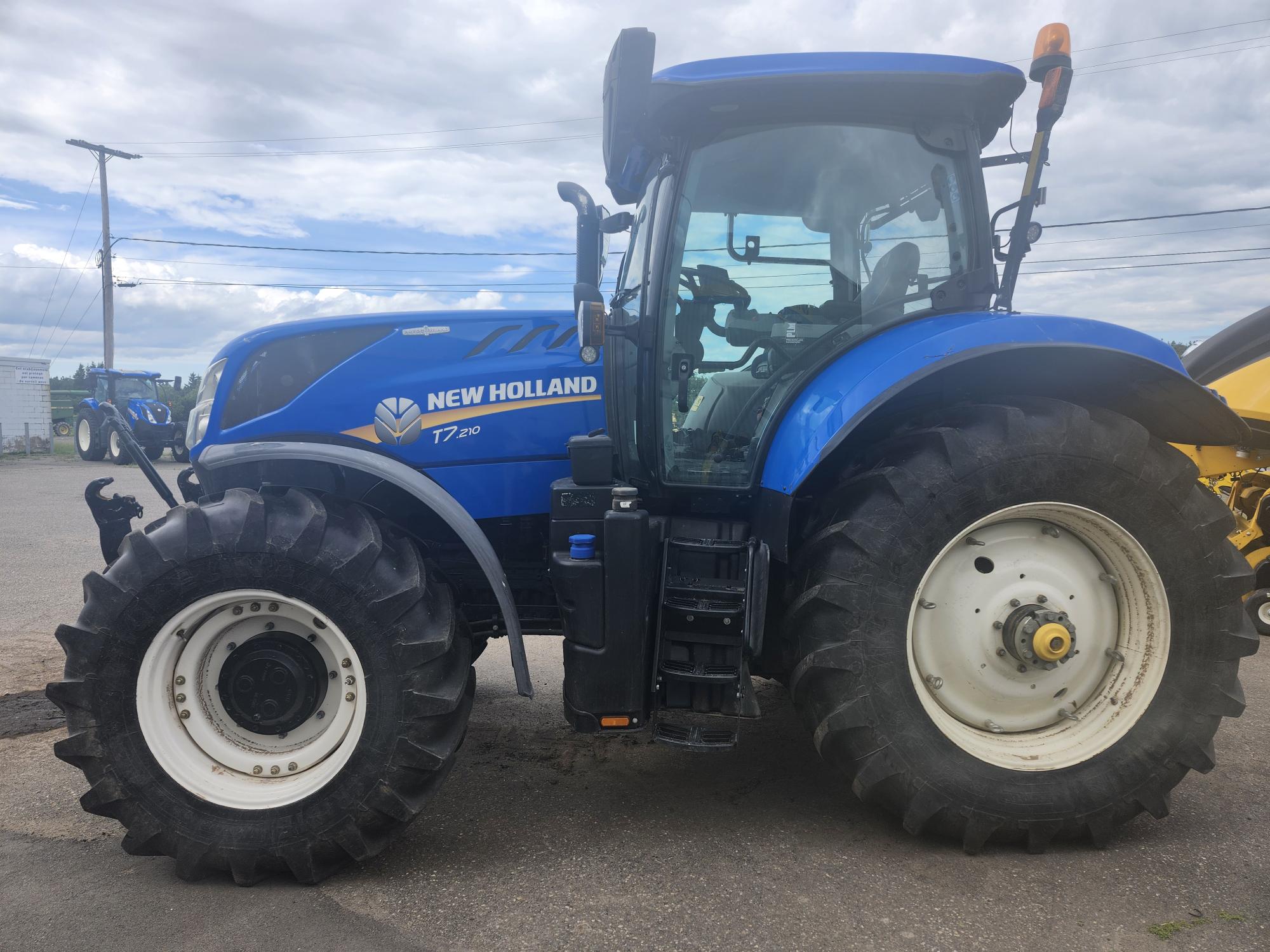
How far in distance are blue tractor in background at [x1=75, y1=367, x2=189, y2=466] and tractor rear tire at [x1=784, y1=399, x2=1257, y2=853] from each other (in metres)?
18.7

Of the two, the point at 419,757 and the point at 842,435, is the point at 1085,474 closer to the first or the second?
the point at 842,435

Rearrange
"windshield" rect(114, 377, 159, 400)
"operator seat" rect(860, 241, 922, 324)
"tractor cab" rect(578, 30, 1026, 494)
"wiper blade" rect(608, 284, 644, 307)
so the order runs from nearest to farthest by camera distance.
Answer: "tractor cab" rect(578, 30, 1026, 494)
"operator seat" rect(860, 241, 922, 324)
"wiper blade" rect(608, 284, 644, 307)
"windshield" rect(114, 377, 159, 400)

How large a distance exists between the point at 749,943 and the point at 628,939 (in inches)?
11.8

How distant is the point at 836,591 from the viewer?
2455 mm

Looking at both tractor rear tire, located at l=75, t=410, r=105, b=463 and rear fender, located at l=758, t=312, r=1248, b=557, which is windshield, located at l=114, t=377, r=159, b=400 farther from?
rear fender, located at l=758, t=312, r=1248, b=557

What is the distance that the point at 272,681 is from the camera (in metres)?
2.55

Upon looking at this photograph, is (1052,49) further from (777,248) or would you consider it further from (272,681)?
(272,681)

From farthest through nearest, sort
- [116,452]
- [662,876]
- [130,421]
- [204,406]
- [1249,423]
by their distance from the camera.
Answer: [116,452] < [130,421] < [1249,423] < [204,406] < [662,876]

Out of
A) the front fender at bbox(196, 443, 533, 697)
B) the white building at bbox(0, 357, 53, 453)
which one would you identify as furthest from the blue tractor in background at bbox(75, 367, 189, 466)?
the front fender at bbox(196, 443, 533, 697)

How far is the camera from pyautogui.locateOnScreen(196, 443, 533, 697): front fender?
2.66m

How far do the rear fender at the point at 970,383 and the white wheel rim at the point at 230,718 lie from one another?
140 cm

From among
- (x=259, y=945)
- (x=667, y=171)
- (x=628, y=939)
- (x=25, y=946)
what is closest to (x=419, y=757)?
(x=259, y=945)

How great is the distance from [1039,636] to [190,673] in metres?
2.54

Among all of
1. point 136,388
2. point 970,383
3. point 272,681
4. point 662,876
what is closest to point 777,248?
point 970,383
